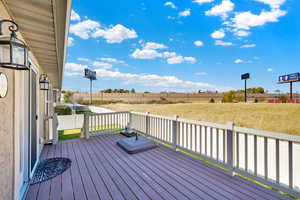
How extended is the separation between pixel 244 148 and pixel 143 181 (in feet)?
6.05

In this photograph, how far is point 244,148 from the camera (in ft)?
7.80

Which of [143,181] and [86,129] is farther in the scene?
[86,129]

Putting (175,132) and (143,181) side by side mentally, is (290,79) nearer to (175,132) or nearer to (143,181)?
(175,132)

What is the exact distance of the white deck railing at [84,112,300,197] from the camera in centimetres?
185

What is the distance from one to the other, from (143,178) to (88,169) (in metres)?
1.13

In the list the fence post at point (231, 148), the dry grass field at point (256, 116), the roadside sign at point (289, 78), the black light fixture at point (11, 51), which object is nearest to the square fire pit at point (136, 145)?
the fence post at point (231, 148)

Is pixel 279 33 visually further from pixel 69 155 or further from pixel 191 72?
pixel 69 155

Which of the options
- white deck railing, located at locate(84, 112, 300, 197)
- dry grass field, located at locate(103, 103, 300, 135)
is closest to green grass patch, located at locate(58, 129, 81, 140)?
white deck railing, located at locate(84, 112, 300, 197)

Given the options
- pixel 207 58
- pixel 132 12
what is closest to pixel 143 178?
pixel 132 12

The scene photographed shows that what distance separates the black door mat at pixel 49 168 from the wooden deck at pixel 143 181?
13 centimetres

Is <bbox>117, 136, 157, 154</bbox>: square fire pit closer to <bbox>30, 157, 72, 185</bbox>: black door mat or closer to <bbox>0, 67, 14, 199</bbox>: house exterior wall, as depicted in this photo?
<bbox>30, 157, 72, 185</bbox>: black door mat

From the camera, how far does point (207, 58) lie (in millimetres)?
23609

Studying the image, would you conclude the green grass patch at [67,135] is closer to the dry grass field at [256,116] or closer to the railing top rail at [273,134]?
the railing top rail at [273,134]

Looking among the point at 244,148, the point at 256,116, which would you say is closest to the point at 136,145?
the point at 244,148
